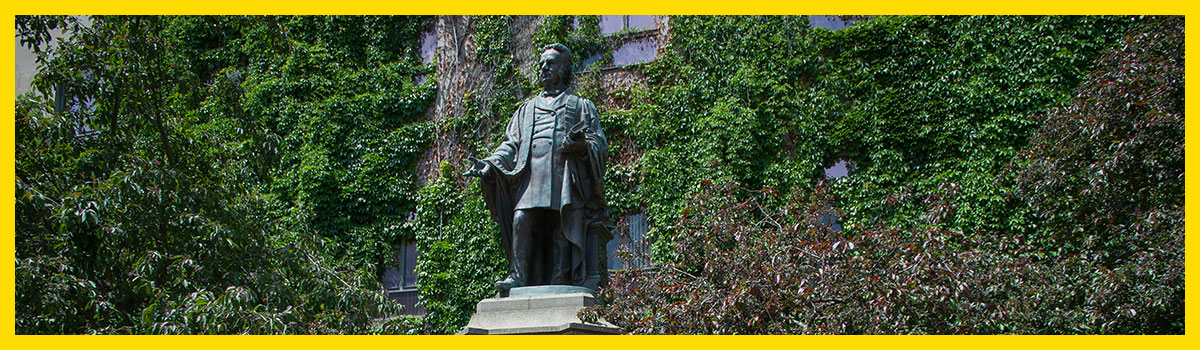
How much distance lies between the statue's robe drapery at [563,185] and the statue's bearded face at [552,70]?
125 mm

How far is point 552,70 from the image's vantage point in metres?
7.44

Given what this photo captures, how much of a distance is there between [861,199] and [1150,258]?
4302 millimetres

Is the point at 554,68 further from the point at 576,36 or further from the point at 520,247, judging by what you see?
the point at 576,36

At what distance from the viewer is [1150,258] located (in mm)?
8445

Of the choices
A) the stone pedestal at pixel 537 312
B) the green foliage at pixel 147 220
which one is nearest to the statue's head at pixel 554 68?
the stone pedestal at pixel 537 312

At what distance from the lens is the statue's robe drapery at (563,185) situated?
6980mm

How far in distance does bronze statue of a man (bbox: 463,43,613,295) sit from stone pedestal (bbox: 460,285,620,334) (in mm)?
265

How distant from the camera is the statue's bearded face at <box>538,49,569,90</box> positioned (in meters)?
7.44

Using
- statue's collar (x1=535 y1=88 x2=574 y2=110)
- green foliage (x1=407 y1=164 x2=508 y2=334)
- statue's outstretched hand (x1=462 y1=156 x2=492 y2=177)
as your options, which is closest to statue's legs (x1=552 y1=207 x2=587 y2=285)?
statue's outstretched hand (x1=462 y1=156 x2=492 y2=177)

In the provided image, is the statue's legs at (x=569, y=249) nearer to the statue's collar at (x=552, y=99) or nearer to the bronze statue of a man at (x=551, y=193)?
the bronze statue of a man at (x=551, y=193)

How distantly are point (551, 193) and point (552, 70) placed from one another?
1031 mm

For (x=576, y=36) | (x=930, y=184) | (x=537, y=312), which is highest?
(x=576, y=36)

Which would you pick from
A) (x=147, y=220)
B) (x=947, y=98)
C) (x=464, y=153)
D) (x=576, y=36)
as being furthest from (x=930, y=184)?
(x=147, y=220)

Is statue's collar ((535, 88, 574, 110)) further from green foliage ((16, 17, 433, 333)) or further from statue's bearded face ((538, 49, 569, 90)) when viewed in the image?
green foliage ((16, 17, 433, 333))
